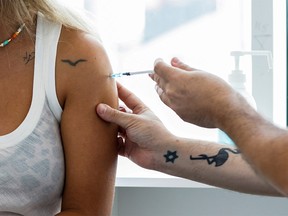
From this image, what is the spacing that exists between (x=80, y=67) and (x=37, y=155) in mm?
197

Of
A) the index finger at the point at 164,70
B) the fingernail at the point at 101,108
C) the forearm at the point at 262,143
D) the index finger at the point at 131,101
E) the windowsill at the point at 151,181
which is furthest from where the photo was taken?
the windowsill at the point at 151,181

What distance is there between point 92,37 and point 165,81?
25cm

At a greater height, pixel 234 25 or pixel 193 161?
pixel 234 25

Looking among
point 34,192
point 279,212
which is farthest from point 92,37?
point 279,212

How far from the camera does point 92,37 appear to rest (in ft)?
3.91

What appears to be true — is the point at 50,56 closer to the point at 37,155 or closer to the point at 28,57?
the point at 28,57

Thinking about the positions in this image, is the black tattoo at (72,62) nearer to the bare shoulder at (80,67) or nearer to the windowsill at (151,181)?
the bare shoulder at (80,67)

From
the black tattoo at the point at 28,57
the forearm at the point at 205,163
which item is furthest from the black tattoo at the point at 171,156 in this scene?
the black tattoo at the point at 28,57

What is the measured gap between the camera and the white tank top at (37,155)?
3.52 feet

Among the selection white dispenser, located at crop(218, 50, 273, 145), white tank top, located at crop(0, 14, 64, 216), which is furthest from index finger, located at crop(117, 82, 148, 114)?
white dispenser, located at crop(218, 50, 273, 145)

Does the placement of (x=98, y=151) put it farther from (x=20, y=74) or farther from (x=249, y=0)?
(x=249, y=0)

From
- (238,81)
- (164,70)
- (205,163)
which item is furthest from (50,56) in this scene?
(238,81)

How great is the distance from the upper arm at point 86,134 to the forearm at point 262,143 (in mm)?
333

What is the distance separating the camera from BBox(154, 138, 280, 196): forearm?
1121 mm
